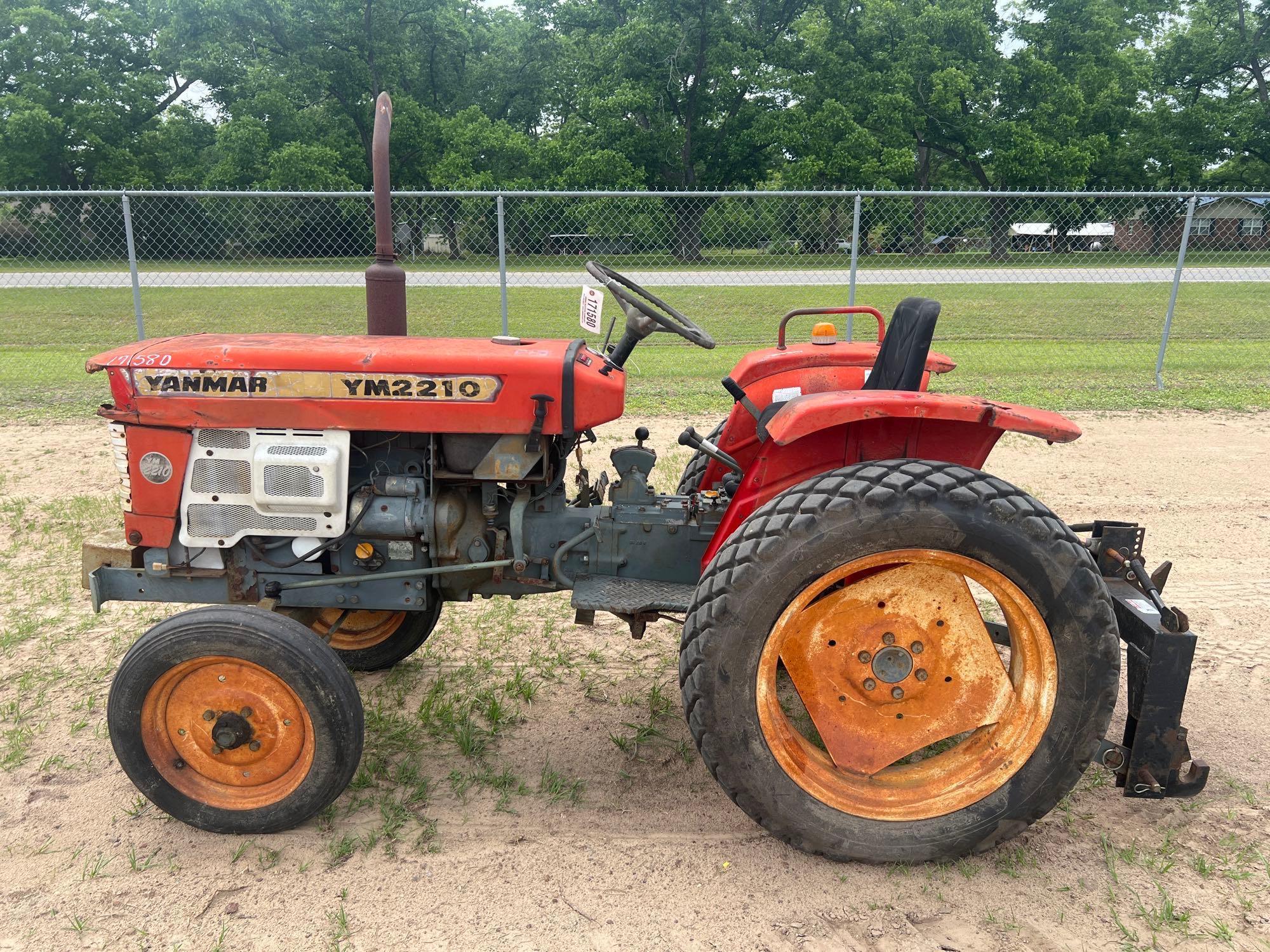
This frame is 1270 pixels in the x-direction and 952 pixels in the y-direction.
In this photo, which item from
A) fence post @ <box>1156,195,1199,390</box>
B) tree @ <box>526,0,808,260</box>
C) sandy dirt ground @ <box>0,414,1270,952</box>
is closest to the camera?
sandy dirt ground @ <box>0,414,1270,952</box>

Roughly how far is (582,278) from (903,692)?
8.73 m

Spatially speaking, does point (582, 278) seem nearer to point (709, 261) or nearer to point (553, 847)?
point (709, 261)

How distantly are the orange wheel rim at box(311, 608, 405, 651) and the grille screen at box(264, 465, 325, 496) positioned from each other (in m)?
0.91

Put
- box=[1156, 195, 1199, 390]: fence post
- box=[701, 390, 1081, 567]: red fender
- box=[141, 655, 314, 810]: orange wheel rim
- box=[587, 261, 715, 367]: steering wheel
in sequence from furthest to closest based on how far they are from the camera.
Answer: box=[1156, 195, 1199, 390]: fence post < box=[587, 261, 715, 367]: steering wheel < box=[141, 655, 314, 810]: orange wheel rim < box=[701, 390, 1081, 567]: red fender

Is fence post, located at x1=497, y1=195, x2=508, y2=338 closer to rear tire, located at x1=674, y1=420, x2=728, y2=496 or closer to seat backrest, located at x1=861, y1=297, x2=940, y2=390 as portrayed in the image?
rear tire, located at x1=674, y1=420, x2=728, y2=496

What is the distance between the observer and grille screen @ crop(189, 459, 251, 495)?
8.75 feet

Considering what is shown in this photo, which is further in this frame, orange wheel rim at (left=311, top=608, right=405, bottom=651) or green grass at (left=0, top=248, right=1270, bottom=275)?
green grass at (left=0, top=248, right=1270, bottom=275)

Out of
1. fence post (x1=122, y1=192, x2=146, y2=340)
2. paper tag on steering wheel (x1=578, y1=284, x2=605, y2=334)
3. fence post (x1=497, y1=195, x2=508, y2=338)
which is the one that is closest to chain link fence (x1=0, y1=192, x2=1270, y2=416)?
fence post (x1=497, y1=195, x2=508, y2=338)

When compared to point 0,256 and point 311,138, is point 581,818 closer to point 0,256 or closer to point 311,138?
point 0,256

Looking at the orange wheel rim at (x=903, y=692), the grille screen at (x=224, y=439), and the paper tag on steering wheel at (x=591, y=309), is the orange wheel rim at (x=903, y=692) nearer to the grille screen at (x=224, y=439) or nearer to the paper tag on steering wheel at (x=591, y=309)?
the paper tag on steering wheel at (x=591, y=309)

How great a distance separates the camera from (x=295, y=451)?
262 centimetres

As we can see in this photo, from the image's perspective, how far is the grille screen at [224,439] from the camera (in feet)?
8.71

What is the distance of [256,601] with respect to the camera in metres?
2.87

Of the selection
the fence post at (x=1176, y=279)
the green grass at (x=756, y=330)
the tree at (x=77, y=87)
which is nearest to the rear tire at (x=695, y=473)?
the green grass at (x=756, y=330)
